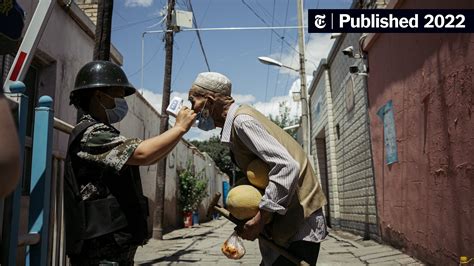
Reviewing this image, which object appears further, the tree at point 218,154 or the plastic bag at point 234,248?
the tree at point 218,154

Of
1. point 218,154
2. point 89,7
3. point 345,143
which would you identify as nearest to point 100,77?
point 89,7

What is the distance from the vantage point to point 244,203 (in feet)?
6.87

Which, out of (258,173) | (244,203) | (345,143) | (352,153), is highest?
(345,143)

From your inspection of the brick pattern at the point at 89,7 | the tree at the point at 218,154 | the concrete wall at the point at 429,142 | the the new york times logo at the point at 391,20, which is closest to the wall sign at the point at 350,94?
the concrete wall at the point at 429,142

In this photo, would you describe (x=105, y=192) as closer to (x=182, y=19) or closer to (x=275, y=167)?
(x=275, y=167)

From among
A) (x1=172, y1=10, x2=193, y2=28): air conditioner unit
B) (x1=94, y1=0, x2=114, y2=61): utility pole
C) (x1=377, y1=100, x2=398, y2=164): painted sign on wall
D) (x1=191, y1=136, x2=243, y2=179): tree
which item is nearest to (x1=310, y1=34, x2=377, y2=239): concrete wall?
(x1=377, y1=100, x2=398, y2=164): painted sign on wall

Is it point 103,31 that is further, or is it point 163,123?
point 163,123

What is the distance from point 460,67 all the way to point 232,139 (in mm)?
3445

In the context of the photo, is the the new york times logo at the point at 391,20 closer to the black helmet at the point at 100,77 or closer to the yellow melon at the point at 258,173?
the yellow melon at the point at 258,173

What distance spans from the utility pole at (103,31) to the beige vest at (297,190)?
336cm

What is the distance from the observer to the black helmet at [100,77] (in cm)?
232

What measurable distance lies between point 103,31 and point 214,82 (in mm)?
3312

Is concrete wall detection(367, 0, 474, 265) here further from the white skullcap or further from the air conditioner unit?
the air conditioner unit

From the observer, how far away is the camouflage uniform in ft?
6.82
